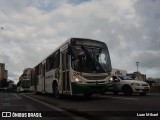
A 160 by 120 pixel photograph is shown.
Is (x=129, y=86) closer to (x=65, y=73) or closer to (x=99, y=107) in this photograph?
(x=65, y=73)

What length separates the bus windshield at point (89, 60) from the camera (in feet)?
61.4

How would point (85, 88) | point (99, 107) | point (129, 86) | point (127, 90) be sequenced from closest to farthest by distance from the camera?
point (99, 107) < point (85, 88) < point (129, 86) < point (127, 90)

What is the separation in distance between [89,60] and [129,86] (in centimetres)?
681

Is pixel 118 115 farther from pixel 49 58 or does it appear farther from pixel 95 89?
pixel 49 58

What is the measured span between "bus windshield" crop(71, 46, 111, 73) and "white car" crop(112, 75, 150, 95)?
5.37m

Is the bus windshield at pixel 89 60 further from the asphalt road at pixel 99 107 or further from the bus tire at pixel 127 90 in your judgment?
the bus tire at pixel 127 90

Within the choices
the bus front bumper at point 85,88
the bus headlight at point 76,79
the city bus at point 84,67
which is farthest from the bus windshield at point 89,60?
the bus front bumper at point 85,88

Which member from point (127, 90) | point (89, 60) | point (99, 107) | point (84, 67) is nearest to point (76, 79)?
point (84, 67)

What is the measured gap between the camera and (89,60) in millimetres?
18844

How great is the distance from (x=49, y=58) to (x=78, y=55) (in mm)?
6753

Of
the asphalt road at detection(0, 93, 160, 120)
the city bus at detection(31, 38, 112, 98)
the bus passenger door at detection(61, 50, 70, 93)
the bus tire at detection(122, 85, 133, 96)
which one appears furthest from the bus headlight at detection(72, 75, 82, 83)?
the bus tire at detection(122, 85, 133, 96)

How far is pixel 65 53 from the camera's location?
20094 millimetres

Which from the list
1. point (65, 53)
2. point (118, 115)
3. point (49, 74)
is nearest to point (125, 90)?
point (49, 74)

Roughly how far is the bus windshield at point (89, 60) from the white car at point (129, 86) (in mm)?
5373
